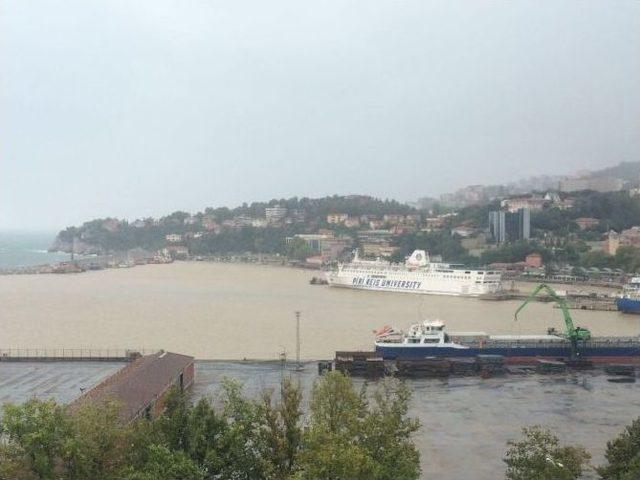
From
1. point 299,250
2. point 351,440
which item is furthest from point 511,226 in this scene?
point 351,440

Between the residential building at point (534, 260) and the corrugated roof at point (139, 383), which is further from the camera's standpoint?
the residential building at point (534, 260)

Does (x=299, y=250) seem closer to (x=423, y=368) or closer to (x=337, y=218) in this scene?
(x=337, y=218)

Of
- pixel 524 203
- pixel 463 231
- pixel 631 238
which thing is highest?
pixel 524 203

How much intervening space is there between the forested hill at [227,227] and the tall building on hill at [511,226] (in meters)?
11.8

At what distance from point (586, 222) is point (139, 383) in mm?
27675

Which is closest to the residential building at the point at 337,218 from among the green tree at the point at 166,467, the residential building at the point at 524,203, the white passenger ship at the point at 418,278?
the residential building at the point at 524,203

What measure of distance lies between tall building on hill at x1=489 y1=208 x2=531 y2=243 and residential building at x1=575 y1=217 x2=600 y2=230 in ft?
6.74

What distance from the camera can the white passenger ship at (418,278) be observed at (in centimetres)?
1823

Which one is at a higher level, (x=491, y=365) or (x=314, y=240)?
(x=314, y=240)

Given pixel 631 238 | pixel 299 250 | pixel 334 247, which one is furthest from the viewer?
pixel 334 247

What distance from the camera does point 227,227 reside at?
1715 inches

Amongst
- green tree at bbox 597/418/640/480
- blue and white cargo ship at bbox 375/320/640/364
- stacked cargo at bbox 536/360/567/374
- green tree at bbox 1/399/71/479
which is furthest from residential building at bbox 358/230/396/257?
green tree at bbox 1/399/71/479

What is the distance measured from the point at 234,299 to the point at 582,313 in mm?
7271

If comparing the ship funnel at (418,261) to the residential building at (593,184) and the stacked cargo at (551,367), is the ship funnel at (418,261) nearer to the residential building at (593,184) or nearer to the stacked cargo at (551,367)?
the stacked cargo at (551,367)
